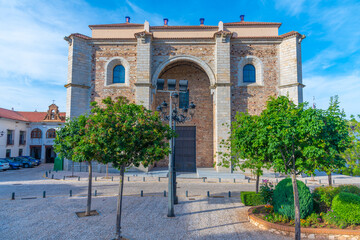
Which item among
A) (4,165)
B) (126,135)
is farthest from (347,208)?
(4,165)

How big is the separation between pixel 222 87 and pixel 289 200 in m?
12.3

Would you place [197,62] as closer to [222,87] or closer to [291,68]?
[222,87]

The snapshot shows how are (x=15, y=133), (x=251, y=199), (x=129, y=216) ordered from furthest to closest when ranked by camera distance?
(x=15, y=133), (x=251, y=199), (x=129, y=216)

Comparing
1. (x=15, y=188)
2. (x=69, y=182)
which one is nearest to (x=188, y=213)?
(x=69, y=182)

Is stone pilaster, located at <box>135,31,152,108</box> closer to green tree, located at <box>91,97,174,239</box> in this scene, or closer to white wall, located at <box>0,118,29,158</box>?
green tree, located at <box>91,97,174,239</box>

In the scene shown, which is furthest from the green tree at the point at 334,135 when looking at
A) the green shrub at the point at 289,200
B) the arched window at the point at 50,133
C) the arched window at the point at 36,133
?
the arched window at the point at 36,133

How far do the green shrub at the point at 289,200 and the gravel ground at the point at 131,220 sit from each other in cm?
100

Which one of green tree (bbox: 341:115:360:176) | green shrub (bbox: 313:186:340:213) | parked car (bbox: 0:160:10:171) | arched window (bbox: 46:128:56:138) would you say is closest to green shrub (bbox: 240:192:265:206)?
green shrub (bbox: 313:186:340:213)

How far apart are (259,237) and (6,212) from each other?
30.6 feet

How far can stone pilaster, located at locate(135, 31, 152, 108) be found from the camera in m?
18.1

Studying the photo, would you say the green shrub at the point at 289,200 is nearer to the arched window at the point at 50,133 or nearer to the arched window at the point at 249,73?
the arched window at the point at 249,73

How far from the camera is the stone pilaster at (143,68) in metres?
18.1

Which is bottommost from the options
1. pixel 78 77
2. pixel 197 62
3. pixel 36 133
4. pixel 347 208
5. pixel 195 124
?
pixel 347 208

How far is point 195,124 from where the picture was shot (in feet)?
68.8
